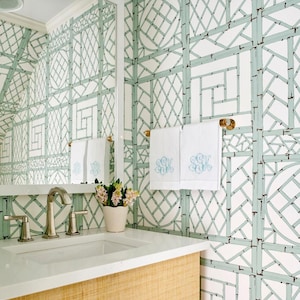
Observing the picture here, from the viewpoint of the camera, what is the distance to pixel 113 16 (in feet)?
7.05

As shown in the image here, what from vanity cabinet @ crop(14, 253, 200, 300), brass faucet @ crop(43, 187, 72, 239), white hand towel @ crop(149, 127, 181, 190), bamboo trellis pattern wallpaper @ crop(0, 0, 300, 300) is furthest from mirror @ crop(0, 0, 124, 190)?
vanity cabinet @ crop(14, 253, 200, 300)

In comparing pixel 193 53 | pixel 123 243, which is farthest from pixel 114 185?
pixel 193 53

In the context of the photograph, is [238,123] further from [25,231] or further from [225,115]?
[25,231]

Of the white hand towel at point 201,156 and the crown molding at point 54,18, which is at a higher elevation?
the crown molding at point 54,18

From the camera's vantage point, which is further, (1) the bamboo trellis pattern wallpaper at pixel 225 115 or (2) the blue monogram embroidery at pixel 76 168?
(2) the blue monogram embroidery at pixel 76 168

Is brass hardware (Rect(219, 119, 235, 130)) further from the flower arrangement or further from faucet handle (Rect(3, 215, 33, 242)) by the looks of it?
faucet handle (Rect(3, 215, 33, 242))

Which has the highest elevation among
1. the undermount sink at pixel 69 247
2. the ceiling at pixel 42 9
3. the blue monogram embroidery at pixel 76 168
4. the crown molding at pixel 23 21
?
the ceiling at pixel 42 9

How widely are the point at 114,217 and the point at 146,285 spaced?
51cm

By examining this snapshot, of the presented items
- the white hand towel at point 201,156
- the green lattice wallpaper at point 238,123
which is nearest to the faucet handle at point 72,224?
the green lattice wallpaper at point 238,123

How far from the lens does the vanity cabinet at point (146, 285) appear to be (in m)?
1.23

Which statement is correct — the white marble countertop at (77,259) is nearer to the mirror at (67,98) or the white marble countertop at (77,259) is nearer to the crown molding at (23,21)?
the mirror at (67,98)

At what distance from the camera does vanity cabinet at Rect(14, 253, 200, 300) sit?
1.23 meters

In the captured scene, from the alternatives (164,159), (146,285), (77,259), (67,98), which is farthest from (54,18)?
(146,285)

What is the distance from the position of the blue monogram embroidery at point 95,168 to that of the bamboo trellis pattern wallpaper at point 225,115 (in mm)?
139
